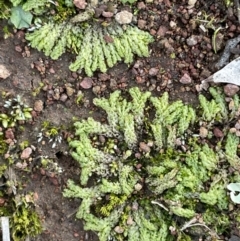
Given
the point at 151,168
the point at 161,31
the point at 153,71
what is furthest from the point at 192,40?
the point at 151,168

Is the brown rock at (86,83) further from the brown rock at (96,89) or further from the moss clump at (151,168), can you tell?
the moss clump at (151,168)

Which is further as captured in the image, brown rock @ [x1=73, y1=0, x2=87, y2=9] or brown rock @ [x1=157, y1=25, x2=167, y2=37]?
brown rock @ [x1=157, y1=25, x2=167, y2=37]

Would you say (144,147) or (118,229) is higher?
(144,147)

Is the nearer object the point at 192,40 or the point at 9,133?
the point at 9,133

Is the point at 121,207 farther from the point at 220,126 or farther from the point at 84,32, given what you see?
the point at 84,32

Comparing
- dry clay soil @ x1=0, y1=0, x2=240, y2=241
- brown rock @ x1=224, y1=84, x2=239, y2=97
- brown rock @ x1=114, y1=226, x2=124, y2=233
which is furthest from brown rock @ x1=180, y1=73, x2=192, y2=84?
brown rock @ x1=114, y1=226, x2=124, y2=233

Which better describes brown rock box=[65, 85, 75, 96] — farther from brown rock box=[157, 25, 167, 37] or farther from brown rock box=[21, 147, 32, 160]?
brown rock box=[157, 25, 167, 37]

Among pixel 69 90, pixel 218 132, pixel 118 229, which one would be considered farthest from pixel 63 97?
pixel 218 132

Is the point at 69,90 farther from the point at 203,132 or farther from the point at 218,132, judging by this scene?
the point at 218,132

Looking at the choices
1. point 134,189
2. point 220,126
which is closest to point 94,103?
point 134,189

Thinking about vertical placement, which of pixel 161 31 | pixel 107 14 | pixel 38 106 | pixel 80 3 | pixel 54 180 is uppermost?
pixel 80 3
